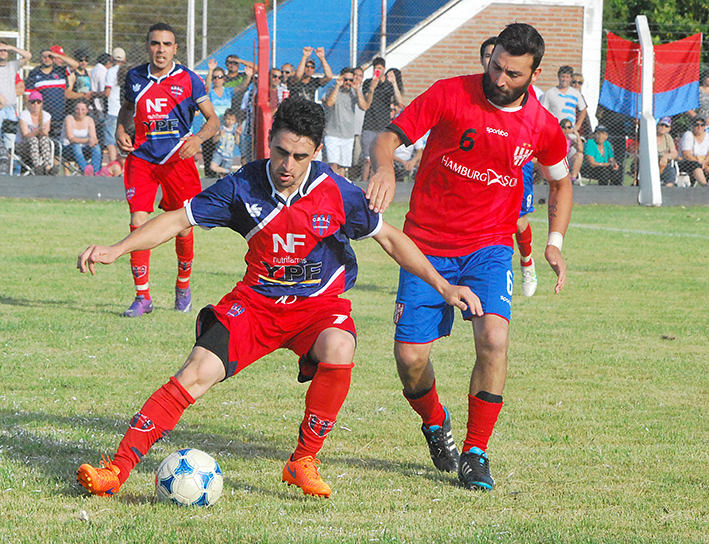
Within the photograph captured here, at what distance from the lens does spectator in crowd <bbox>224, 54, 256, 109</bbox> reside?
17.6 meters

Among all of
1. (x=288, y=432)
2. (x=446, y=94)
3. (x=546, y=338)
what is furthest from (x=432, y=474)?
(x=546, y=338)

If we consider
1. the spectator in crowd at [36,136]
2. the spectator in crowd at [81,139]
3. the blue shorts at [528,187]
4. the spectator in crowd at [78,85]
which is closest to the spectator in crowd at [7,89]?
the spectator in crowd at [36,136]

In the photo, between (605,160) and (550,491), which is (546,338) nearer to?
(550,491)

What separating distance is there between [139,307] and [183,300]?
433mm

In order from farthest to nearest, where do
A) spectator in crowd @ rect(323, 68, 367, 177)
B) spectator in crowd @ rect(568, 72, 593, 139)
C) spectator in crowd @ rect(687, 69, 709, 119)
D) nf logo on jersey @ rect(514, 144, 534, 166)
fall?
spectator in crowd @ rect(687, 69, 709, 119)
spectator in crowd @ rect(568, 72, 593, 139)
spectator in crowd @ rect(323, 68, 367, 177)
nf logo on jersey @ rect(514, 144, 534, 166)

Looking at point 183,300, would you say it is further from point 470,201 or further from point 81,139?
point 81,139

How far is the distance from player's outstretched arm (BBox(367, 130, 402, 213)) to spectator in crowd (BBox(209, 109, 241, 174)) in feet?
43.1

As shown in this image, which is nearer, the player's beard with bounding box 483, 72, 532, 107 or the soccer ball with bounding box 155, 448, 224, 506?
the soccer ball with bounding box 155, 448, 224, 506

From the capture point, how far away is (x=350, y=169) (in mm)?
17922

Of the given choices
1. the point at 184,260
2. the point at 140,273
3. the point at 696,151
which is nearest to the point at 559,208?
the point at 184,260

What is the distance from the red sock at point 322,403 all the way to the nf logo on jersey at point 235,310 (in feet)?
1.43

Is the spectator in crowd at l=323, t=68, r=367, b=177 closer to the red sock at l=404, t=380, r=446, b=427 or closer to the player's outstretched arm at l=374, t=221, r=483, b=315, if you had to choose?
the red sock at l=404, t=380, r=446, b=427

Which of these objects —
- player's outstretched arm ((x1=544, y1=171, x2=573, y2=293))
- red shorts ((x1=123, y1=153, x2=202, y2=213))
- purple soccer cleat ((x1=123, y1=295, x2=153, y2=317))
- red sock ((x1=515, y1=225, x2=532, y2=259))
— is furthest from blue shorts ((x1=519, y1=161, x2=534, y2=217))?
purple soccer cleat ((x1=123, y1=295, x2=153, y2=317))

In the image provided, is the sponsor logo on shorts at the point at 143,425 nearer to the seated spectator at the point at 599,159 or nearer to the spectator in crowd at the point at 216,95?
the spectator in crowd at the point at 216,95
